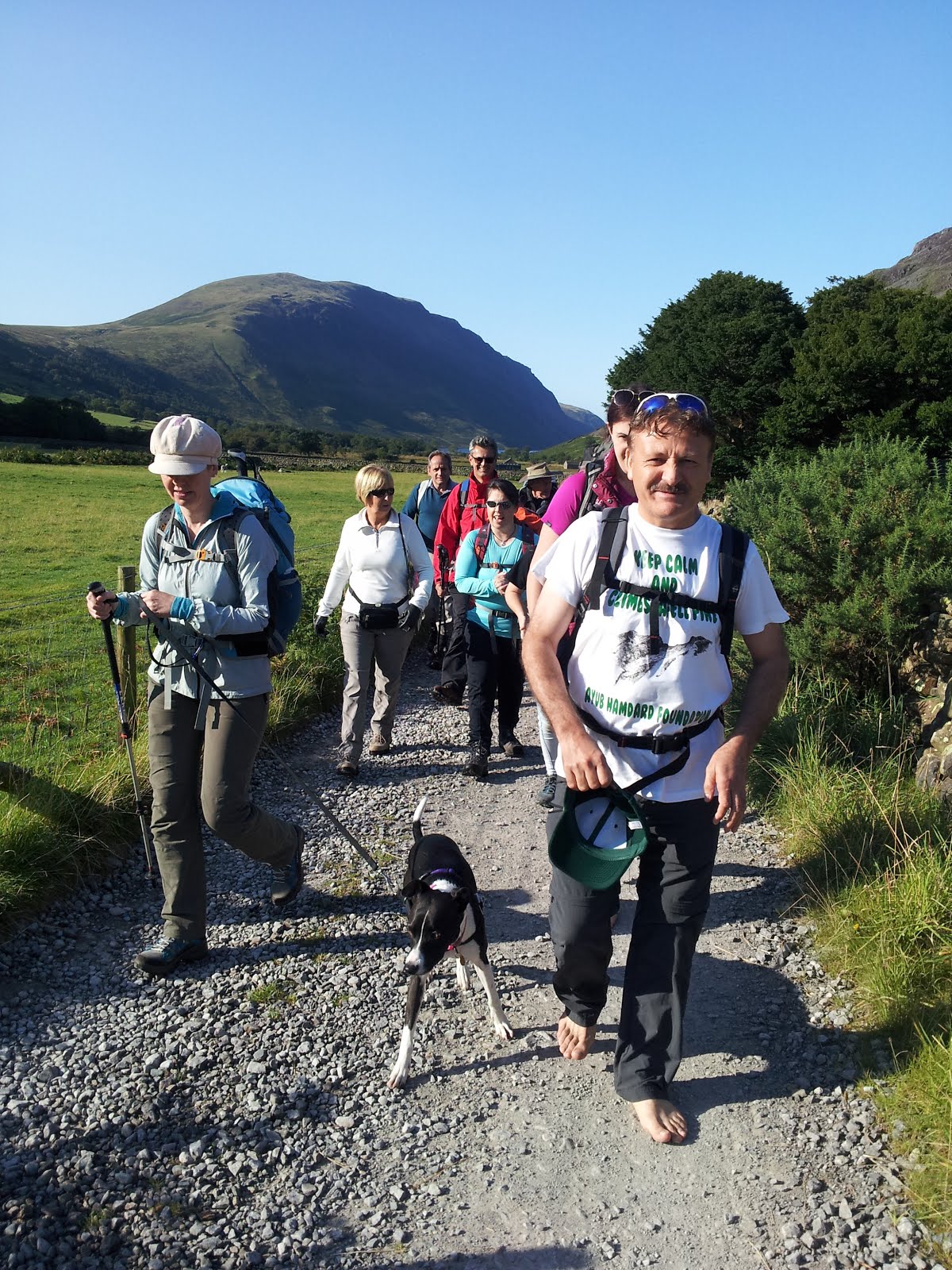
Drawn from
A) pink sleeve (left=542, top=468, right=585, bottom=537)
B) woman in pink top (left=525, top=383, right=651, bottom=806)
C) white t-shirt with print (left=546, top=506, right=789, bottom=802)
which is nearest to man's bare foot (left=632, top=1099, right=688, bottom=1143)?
white t-shirt with print (left=546, top=506, right=789, bottom=802)

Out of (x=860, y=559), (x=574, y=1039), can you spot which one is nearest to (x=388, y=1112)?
(x=574, y=1039)

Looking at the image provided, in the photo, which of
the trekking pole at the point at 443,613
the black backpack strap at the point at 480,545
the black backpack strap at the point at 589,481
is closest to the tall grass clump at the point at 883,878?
the black backpack strap at the point at 589,481

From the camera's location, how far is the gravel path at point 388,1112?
265 cm

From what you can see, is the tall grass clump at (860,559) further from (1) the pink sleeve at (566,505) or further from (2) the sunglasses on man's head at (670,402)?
(2) the sunglasses on man's head at (670,402)

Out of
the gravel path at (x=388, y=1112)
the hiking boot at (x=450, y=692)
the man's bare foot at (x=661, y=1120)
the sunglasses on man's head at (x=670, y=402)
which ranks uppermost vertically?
the sunglasses on man's head at (x=670, y=402)

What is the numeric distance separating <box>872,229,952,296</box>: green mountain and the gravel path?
57.9 m

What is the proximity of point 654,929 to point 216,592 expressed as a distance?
2.39m

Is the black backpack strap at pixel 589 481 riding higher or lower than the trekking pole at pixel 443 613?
higher

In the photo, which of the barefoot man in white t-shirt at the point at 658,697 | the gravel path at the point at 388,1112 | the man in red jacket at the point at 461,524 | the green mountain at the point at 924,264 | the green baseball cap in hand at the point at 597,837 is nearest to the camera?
the gravel path at the point at 388,1112

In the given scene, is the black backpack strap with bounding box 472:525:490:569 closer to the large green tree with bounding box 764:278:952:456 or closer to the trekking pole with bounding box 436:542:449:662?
the trekking pole with bounding box 436:542:449:662

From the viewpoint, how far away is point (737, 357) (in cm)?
2583

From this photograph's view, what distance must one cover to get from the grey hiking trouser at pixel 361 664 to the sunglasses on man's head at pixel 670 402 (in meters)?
3.95

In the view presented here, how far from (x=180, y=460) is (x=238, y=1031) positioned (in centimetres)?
249

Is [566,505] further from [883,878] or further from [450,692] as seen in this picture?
[450,692]
